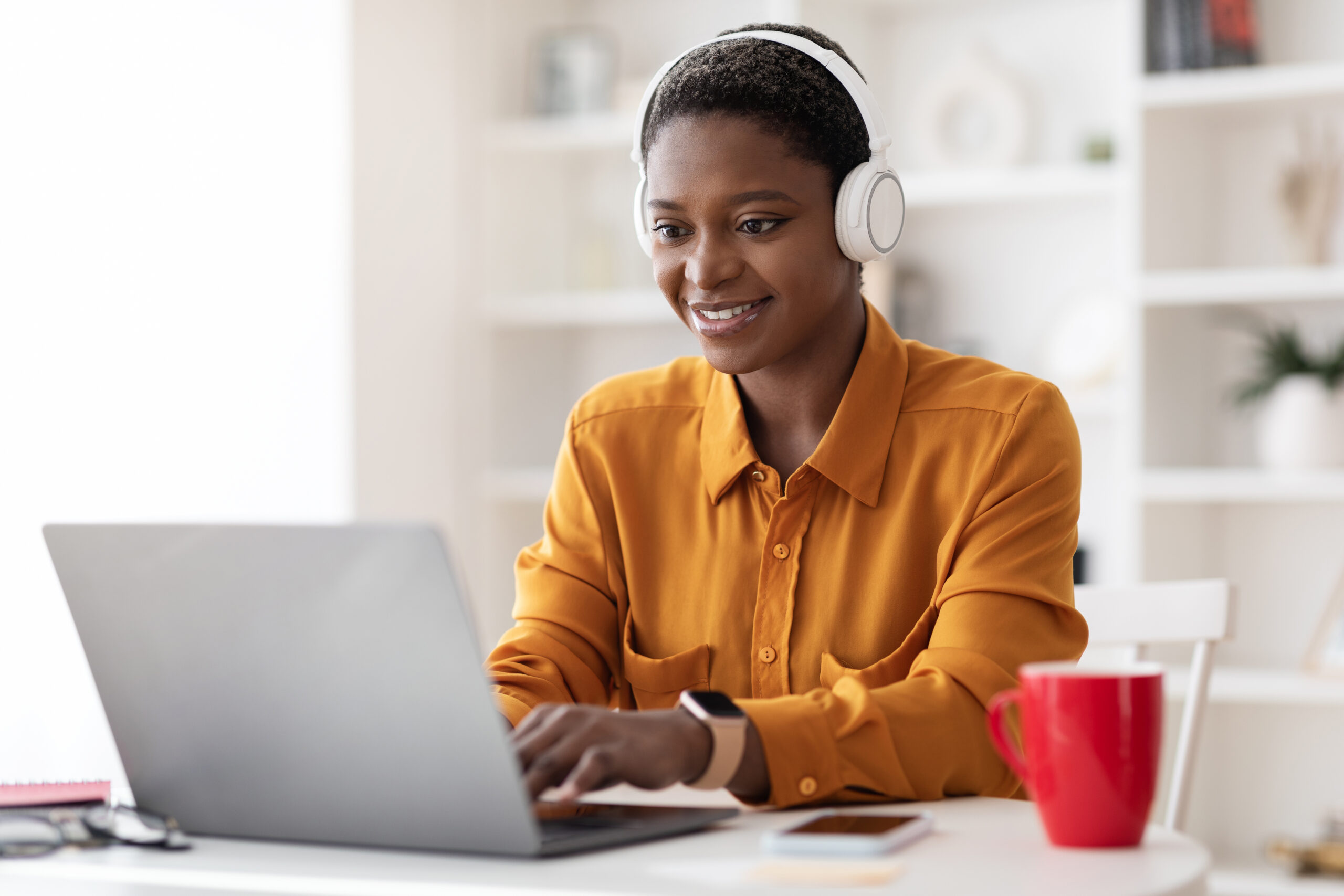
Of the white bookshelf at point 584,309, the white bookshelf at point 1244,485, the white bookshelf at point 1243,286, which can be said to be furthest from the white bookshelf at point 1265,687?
the white bookshelf at point 584,309

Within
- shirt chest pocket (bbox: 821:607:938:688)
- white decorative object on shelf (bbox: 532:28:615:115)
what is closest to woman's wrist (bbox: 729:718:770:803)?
shirt chest pocket (bbox: 821:607:938:688)

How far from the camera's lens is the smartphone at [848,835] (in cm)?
79

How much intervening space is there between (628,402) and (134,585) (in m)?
0.69

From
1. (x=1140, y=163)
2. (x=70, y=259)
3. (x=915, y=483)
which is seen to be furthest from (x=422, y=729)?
(x=1140, y=163)

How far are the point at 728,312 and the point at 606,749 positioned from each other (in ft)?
1.83

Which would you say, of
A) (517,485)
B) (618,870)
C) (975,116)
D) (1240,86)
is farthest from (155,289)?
(618,870)

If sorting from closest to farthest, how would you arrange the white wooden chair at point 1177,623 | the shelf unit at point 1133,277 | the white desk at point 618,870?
the white desk at point 618,870, the white wooden chair at point 1177,623, the shelf unit at point 1133,277

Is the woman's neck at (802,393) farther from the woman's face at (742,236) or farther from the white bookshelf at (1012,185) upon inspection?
the white bookshelf at (1012,185)

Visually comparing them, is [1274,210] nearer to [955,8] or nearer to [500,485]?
[955,8]

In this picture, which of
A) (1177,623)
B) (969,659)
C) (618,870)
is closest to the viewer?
(618,870)

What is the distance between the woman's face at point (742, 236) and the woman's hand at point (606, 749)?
1.61ft

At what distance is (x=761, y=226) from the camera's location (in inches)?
52.4

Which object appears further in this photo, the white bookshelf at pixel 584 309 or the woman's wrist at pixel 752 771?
the white bookshelf at pixel 584 309

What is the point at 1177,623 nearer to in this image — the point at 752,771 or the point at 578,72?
the point at 752,771
